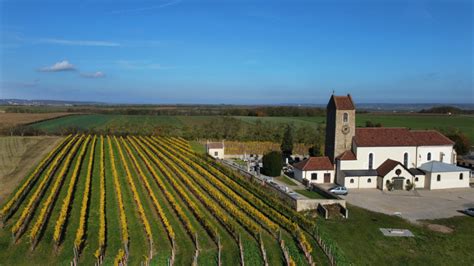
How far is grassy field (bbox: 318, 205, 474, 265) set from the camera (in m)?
20.4

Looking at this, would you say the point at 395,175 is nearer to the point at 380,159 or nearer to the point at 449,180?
the point at 380,159

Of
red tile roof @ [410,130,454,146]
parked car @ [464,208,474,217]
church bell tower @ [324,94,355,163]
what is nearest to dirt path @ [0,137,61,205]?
church bell tower @ [324,94,355,163]

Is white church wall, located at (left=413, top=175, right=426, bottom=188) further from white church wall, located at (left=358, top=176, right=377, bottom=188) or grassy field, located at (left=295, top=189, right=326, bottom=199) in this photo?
grassy field, located at (left=295, top=189, right=326, bottom=199)

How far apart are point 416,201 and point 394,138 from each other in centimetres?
819

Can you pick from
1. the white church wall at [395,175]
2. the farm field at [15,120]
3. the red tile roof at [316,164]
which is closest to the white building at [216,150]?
the red tile roof at [316,164]

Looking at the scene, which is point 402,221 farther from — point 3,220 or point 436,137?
point 3,220

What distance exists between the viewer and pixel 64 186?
102 feet

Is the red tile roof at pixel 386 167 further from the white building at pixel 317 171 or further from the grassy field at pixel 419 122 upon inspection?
the grassy field at pixel 419 122

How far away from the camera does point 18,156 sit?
151 ft

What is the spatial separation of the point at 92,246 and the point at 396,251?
15.9m

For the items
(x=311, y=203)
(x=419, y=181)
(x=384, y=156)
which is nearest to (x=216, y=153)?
(x=384, y=156)

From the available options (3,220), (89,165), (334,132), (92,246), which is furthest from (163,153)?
(92,246)

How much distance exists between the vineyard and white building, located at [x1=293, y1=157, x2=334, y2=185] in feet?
17.5

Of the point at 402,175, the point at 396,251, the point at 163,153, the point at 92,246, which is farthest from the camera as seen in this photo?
the point at 163,153
